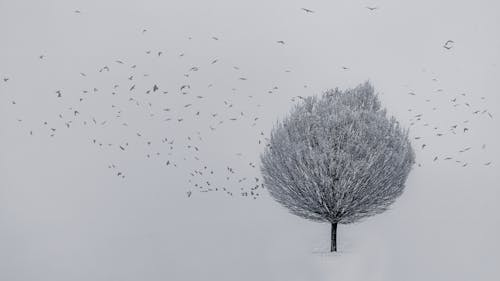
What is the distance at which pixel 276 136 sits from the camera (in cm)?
2928

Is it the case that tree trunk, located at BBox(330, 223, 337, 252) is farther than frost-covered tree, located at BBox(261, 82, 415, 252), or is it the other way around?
tree trunk, located at BBox(330, 223, 337, 252)

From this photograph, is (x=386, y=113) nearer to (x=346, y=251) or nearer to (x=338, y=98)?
(x=338, y=98)

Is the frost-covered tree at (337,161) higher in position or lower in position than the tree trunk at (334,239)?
higher

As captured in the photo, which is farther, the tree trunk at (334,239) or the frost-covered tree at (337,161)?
the tree trunk at (334,239)

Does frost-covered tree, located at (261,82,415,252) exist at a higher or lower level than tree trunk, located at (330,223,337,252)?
higher

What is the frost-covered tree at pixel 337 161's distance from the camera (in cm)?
2806

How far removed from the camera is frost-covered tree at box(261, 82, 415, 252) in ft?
92.1

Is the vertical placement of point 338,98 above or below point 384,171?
above

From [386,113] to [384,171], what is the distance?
9.52ft

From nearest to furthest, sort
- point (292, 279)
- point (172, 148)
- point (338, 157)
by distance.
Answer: point (338, 157), point (292, 279), point (172, 148)

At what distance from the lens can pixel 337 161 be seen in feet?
92.1

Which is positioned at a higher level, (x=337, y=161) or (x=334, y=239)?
(x=337, y=161)

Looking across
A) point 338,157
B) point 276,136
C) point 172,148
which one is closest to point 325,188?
point 338,157

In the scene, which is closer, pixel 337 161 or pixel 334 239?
pixel 337 161
